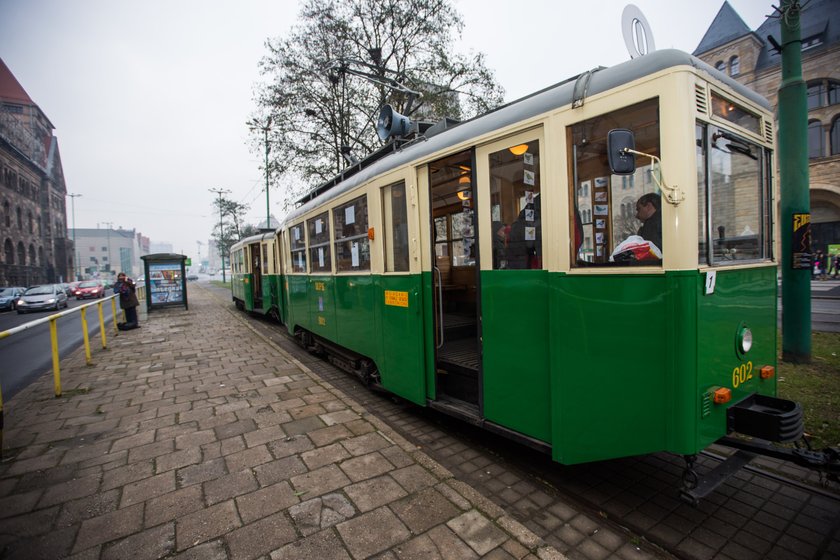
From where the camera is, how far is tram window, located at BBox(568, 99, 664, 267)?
8.12 feet

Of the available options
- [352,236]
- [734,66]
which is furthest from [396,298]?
[734,66]

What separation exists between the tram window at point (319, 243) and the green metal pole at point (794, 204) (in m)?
6.44

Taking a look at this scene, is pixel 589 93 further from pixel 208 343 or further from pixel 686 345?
pixel 208 343

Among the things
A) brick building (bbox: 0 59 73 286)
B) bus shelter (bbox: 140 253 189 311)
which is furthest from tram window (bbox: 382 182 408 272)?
brick building (bbox: 0 59 73 286)

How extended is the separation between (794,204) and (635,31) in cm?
414

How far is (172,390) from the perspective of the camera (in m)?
5.71

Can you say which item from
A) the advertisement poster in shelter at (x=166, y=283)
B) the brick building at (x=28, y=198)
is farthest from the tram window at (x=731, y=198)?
the brick building at (x=28, y=198)

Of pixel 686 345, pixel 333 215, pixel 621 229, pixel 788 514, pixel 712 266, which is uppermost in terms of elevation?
pixel 333 215

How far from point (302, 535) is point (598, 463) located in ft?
8.17

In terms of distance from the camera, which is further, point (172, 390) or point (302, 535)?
point (172, 390)

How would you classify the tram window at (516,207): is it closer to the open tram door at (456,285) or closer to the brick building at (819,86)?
the open tram door at (456,285)

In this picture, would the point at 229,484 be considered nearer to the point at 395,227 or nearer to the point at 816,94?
the point at 395,227

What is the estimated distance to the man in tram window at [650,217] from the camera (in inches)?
95.8

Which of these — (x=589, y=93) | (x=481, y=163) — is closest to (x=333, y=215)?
(x=481, y=163)
